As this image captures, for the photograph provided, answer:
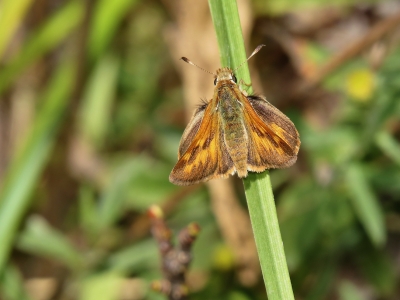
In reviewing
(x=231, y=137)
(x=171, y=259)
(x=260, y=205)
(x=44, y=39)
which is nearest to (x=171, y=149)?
(x=44, y=39)

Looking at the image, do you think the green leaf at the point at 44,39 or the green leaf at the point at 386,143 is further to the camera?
the green leaf at the point at 44,39

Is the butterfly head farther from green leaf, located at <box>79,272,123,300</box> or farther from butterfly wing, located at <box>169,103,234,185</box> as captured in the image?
green leaf, located at <box>79,272,123,300</box>

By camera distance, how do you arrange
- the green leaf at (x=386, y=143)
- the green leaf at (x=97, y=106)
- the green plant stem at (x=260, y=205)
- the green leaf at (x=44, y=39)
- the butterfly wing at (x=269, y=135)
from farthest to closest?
the green leaf at (x=97, y=106) → the green leaf at (x=44, y=39) → the green leaf at (x=386, y=143) → the butterfly wing at (x=269, y=135) → the green plant stem at (x=260, y=205)

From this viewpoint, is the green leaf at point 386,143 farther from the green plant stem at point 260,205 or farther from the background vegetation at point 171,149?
the green plant stem at point 260,205

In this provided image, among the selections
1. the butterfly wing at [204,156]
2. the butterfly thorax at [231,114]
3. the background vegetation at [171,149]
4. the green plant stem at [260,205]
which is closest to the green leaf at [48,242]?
the background vegetation at [171,149]

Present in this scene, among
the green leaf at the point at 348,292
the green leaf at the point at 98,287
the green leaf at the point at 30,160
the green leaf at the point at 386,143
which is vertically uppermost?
the green leaf at the point at 30,160

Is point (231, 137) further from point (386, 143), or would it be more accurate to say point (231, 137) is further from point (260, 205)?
point (386, 143)

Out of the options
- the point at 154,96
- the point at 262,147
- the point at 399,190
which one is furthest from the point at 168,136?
the point at 262,147
